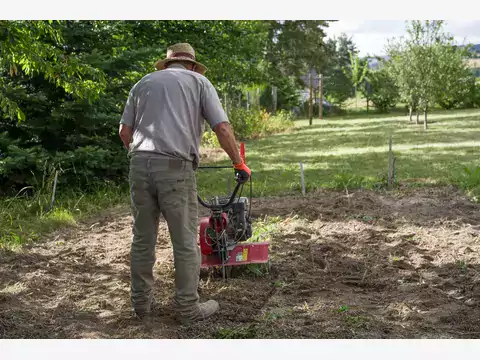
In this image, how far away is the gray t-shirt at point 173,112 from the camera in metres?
3.78

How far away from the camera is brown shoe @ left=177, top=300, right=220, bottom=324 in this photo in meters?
3.86

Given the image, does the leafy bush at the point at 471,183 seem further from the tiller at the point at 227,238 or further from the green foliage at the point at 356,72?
the green foliage at the point at 356,72

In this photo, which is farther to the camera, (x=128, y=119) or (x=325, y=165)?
(x=325, y=165)

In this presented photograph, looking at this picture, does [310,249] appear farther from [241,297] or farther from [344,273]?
[241,297]

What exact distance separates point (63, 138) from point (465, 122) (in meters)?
15.7

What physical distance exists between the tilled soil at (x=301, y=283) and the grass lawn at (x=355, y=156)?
223 centimetres

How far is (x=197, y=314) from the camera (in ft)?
12.8

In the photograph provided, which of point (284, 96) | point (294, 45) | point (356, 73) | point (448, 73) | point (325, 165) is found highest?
point (294, 45)

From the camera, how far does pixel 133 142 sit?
3.95 metres

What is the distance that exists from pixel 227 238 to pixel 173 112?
1.32 metres

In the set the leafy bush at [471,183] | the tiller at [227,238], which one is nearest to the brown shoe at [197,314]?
the tiller at [227,238]

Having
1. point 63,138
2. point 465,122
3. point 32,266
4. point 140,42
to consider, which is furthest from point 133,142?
point 465,122

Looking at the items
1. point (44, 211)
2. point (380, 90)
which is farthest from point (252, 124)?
point (44, 211)

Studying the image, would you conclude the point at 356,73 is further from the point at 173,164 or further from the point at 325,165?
the point at 173,164
